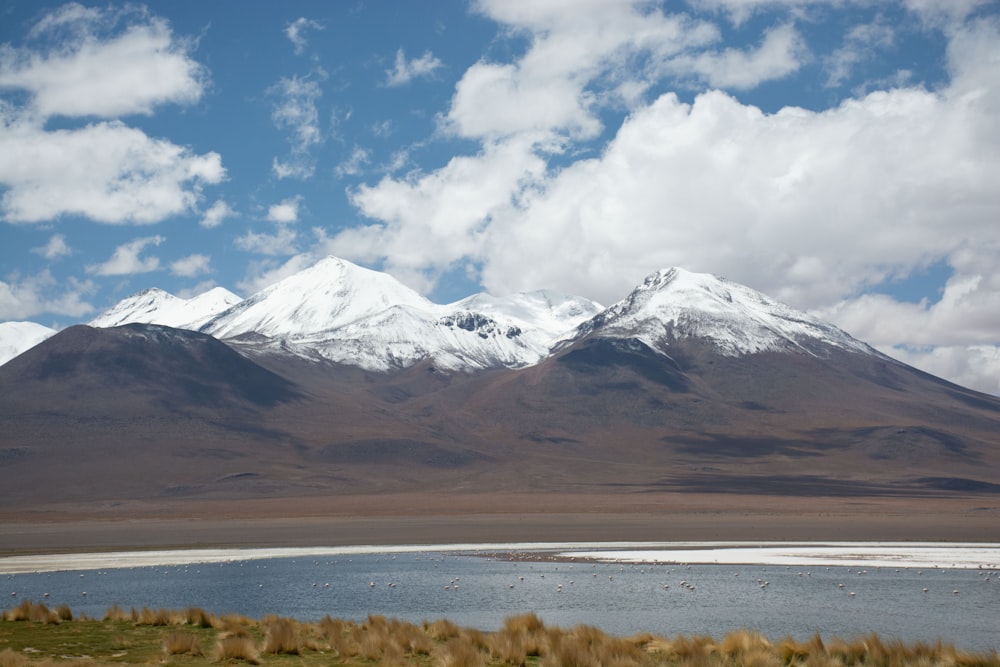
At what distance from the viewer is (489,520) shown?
10025 cm

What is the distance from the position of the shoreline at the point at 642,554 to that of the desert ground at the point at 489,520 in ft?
13.9

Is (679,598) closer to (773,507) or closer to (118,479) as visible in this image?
(773,507)

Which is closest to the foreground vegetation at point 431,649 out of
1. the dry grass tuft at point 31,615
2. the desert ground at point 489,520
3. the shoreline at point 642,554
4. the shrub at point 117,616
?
the dry grass tuft at point 31,615

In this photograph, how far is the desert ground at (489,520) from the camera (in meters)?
77.6

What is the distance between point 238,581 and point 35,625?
80.6 ft

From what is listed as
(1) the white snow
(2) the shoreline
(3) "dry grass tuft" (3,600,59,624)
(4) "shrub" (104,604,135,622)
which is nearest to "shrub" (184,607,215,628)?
(4) "shrub" (104,604,135,622)

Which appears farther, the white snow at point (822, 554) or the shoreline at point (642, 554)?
the shoreline at point (642, 554)

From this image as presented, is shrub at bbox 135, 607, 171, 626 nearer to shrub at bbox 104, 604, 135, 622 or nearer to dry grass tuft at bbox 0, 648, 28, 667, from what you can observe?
shrub at bbox 104, 604, 135, 622

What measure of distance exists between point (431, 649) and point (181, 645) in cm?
511

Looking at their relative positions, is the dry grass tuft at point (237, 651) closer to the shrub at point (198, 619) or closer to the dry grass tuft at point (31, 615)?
the shrub at point (198, 619)

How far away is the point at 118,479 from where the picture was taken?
158625 millimetres

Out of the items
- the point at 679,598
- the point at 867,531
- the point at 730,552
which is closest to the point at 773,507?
the point at 867,531

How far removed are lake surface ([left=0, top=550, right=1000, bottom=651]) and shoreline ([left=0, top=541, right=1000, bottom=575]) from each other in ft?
7.51

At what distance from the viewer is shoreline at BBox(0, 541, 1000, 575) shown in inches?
2219
